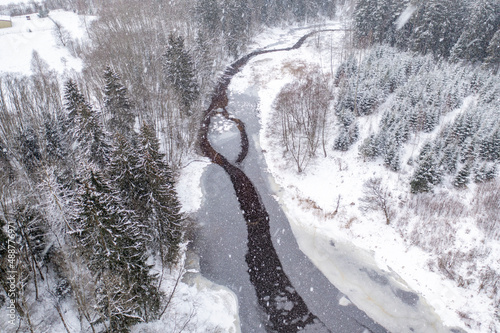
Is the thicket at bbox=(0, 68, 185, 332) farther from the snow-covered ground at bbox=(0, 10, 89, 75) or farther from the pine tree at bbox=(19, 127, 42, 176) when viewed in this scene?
the snow-covered ground at bbox=(0, 10, 89, 75)

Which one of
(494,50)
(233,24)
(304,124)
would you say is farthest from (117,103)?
(494,50)

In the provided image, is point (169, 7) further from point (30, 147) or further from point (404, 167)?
point (404, 167)

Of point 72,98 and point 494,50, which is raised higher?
point 494,50

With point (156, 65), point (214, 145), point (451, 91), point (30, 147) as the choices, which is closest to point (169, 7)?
point (156, 65)

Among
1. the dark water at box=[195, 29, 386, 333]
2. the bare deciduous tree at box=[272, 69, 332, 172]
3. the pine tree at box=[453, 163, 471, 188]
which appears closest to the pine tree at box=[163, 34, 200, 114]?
the dark water at box=[195, 29, 386, 333]

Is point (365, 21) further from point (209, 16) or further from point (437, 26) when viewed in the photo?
point (209, 16)

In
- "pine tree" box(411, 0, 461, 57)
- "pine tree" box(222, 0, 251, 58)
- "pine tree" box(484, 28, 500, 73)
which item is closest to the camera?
"pine tree" box(484, 28, 500, 73)
